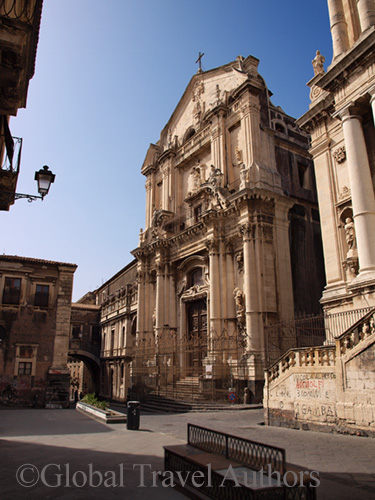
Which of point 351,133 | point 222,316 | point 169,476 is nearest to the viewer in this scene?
point 169,476

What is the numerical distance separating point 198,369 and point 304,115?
14.5 metres

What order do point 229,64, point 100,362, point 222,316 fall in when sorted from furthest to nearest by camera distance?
point 100,362
point 229,64
point 222,316

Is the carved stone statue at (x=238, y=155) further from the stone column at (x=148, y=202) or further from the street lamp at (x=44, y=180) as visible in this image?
the street lamp at (x=44, y=180)

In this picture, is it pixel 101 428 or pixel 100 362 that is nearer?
pixel 101 428

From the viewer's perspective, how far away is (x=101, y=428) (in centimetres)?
1205

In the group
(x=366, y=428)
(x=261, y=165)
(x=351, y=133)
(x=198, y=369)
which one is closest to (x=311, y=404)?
(x=366, y=428)

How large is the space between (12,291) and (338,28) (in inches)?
988

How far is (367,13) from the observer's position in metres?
14.3

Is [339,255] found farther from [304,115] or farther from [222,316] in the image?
[222,316]

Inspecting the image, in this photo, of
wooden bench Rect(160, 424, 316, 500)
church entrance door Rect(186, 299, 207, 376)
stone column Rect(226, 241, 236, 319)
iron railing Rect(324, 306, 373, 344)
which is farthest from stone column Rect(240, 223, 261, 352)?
wooden bench Rect(160, 424, 316, 500)

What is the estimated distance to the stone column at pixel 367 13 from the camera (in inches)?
557

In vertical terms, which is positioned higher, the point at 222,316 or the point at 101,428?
the point at 222,316

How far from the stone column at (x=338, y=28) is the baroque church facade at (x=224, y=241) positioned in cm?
708

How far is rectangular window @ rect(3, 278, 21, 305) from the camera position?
2847 centimetres
